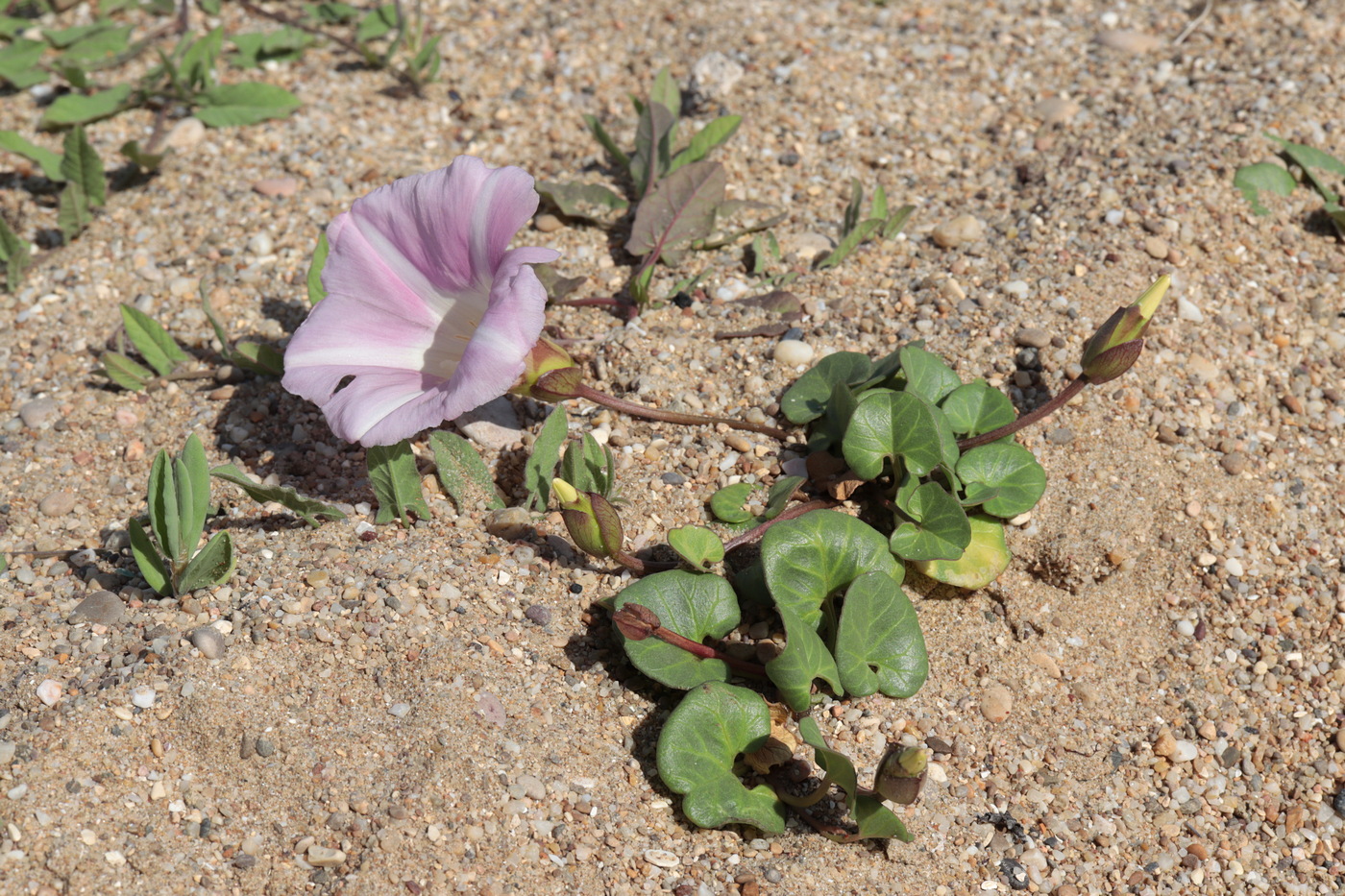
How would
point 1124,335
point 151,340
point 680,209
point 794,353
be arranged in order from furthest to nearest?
point 680,209
point 151,340
point 794,353
point 1124,335

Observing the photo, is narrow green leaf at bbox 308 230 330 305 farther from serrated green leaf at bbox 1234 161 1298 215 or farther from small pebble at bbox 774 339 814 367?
serrated green leaf at bbox 1234 161 1298 215

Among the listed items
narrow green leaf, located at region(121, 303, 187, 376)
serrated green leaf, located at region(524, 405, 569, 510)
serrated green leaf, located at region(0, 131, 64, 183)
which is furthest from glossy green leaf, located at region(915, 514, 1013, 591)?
serrated green leaf, located at region(0, 131, 64, 183)

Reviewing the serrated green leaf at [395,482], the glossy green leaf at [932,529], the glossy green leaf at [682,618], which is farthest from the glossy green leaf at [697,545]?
the serrated green leaf at [395,482]

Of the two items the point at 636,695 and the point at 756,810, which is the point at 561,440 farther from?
A: the point at 756,810

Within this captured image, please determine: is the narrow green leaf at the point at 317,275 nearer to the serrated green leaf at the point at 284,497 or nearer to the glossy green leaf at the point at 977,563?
the serrated green leaf at the point at 284,497

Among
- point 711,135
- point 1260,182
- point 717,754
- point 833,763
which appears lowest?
point 717,754

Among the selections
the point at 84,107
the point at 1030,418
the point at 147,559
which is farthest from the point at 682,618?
the point at 84,107

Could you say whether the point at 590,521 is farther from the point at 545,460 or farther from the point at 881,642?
the point at 881,642
